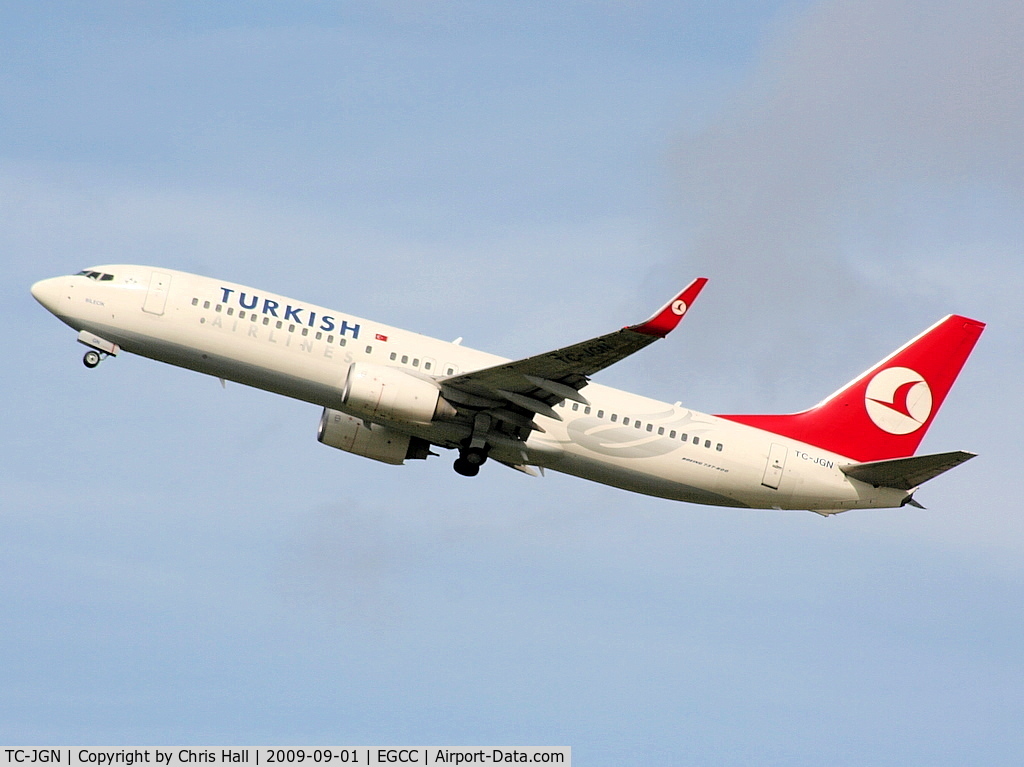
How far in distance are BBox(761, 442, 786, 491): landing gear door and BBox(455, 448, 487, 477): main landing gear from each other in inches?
373

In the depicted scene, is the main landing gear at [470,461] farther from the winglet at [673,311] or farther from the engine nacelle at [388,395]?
the winglet at [673,311]

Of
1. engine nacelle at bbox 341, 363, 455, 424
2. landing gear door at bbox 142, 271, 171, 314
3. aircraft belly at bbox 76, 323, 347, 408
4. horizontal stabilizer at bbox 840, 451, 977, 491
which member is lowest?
horizontal stabilizer at bbox 840, 451, 977, 491

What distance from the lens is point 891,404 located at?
51.9 m

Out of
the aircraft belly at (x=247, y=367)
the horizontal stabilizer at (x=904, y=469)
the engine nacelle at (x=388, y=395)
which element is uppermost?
the aircraft belly at (x=247, y=367)

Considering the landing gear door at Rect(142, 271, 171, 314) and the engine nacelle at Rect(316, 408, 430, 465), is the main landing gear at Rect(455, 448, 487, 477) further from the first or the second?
the landing gear door at Rect(142, 271, 171, 314)

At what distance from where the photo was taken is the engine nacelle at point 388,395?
44.4 m

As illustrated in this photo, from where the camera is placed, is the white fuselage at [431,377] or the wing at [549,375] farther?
the white fuselage at [431,377]

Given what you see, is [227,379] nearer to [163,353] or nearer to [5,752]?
[163,353]

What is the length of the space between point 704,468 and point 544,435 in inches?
216

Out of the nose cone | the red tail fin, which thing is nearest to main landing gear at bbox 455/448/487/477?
the red tail fin

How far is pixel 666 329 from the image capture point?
1580 inches

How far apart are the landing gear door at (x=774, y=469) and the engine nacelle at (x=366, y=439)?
11.6 m

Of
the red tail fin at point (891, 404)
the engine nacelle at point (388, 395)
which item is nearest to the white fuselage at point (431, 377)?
the engine nacelle at point (388, 395)

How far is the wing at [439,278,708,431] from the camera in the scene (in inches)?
1577
